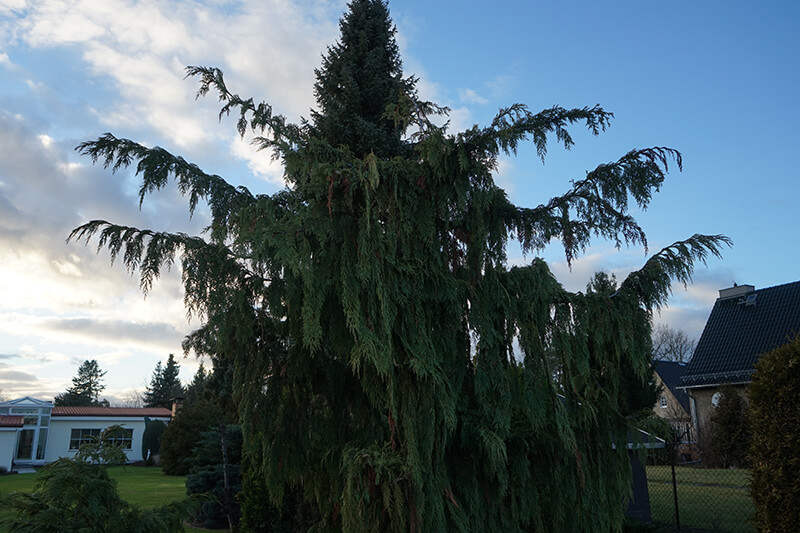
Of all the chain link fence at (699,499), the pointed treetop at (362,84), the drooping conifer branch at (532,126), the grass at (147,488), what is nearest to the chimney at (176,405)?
the grass at (147,488)

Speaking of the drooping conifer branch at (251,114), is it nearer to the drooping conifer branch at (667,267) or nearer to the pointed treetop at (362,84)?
the drooping conifer branch at (667,267)

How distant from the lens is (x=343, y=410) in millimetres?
4160

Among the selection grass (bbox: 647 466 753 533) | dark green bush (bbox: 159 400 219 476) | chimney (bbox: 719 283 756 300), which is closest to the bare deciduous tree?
chimney (bbox: 719 283 756 300)

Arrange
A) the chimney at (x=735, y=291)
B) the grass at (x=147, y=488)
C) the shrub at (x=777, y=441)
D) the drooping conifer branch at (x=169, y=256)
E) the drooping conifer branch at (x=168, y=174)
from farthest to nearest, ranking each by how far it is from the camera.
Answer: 1. the chimney at (x=735, y=291)
2. the grass at (x=147, y=488)
3. the shrub at (x=777, y=441)
4. the drooping conifer branch at (x=168, y=174)
5. the drooping conifer branch at (x=169, y=256)

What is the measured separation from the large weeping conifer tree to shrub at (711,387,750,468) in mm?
16412

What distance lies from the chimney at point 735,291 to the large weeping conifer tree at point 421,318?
20.7m

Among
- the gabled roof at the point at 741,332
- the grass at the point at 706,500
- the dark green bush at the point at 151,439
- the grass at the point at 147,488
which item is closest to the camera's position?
the grass at the point at 706,500

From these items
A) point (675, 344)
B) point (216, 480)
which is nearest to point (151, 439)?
point (216, 480)

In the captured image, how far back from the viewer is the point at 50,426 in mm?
30750

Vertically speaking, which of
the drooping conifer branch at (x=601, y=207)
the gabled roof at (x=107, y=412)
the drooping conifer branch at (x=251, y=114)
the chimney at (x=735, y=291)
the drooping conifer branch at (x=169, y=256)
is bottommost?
the gabled roof at (x=107, y=412)

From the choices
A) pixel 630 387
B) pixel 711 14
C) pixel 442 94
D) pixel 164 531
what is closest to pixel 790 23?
pixel 711 14

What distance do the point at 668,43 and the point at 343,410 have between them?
7210mm

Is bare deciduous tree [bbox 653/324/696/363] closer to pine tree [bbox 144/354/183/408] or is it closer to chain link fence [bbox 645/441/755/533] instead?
chain link fence [bbox 645/441/755/533]

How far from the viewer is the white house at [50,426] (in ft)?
94.6
